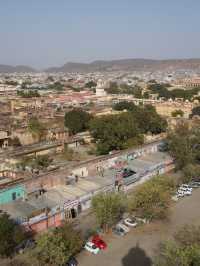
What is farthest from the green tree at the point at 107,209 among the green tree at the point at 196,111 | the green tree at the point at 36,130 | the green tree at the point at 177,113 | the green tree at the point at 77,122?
the green tree at the point at 177,113

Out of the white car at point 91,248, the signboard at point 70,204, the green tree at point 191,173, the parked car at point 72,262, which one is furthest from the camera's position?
the green tree at point 191,173

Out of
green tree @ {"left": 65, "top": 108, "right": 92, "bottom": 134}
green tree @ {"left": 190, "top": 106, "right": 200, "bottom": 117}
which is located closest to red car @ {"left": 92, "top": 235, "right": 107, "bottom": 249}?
green tree @ {"left": 65, "top": 108, "right": 92, "bottom": 134}

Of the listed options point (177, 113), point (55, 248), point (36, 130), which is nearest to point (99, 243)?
point (55, 248)

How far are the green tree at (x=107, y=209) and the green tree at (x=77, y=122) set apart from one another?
18426 mm

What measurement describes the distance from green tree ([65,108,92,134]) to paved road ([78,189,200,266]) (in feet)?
56.1

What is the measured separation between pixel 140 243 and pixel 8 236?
5440 mm

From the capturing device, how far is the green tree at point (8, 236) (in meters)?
13.4

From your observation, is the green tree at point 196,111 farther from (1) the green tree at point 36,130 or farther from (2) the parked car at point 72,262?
(2) the parked car at point 72,262

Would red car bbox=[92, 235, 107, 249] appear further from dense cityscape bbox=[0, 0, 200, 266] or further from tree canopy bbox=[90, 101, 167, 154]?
tree canopy bbox=[90, 101, 167, 154]

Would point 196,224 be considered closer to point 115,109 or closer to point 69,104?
point 115,109

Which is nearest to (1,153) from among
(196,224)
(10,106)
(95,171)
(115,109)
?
(95,171)

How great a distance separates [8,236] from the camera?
13.5m

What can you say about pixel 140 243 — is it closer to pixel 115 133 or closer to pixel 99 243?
pixel 99 243

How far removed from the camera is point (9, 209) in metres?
16.5
